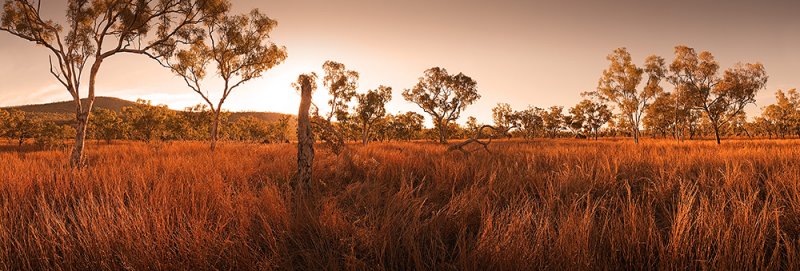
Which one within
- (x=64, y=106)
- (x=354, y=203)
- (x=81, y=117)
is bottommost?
(x=354, y=203)

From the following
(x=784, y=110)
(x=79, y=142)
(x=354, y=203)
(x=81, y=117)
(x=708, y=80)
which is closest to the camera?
(x=354, y=203)

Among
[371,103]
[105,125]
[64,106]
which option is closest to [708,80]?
[371,103]

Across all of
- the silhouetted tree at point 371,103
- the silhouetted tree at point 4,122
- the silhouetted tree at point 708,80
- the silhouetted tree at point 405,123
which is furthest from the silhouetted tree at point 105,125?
the silhouetted tree at point 708,80

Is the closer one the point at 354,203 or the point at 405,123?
the point at 354,203

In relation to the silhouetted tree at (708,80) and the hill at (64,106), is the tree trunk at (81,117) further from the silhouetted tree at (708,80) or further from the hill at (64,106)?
the hill at (64,106)

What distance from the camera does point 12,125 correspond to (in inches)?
1361

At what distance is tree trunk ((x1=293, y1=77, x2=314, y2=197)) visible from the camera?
336 centimetres

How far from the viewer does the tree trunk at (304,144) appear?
11.0 ft

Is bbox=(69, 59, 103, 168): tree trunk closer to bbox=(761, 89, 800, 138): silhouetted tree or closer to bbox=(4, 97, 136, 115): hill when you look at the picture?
bbox=(761, 89, 800, 138): silhouetted tree

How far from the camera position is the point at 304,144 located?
11.2 feet

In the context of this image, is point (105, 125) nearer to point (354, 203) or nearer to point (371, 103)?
point (371, 103)

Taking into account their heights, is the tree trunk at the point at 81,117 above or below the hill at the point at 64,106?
below

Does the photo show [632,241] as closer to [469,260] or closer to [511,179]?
[469,260]

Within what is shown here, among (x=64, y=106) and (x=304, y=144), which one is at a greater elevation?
(x=64, y=106)
